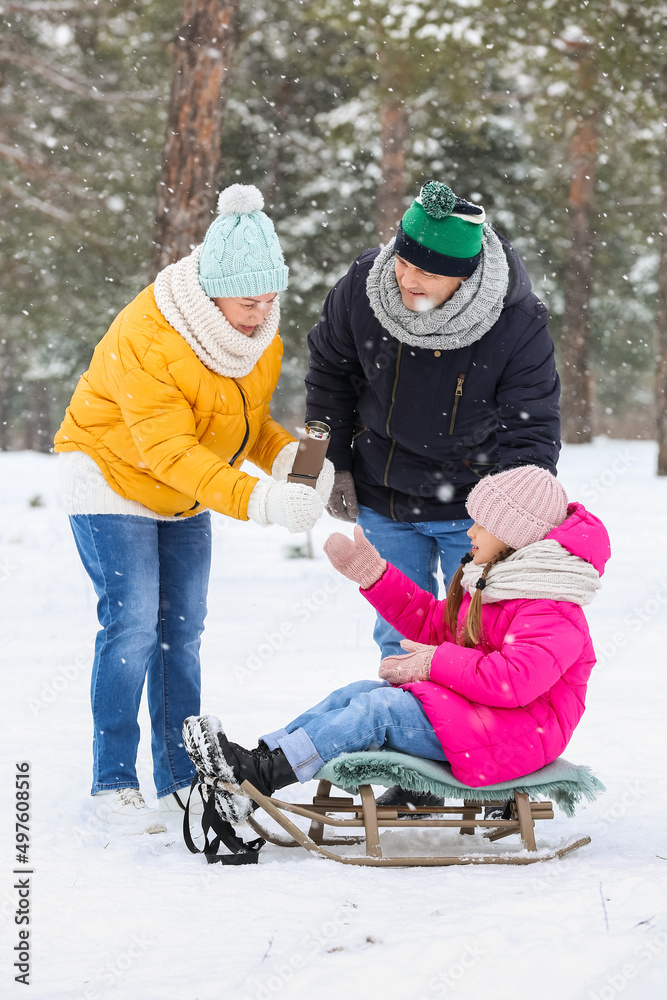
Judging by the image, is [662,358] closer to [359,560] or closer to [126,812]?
[359,560]

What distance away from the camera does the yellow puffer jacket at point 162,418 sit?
116 inches

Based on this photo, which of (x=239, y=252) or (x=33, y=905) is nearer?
(x=33, y=905)

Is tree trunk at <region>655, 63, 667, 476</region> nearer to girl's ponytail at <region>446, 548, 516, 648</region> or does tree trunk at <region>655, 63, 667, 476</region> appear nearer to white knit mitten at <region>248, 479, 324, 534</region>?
girl's ponytail at <region>446, 548, 516, 648</region>

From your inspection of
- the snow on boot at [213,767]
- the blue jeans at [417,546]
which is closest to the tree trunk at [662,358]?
the blue jeans at [417,546]

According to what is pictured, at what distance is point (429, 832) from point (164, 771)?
0.96 meters

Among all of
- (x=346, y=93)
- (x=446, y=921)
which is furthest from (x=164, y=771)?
(x=346, y=93)

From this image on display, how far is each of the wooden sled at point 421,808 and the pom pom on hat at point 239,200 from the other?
1734mm

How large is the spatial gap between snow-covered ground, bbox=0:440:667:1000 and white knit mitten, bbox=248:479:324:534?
1002mm

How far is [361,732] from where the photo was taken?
2.83 meters

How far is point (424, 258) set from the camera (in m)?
3.08

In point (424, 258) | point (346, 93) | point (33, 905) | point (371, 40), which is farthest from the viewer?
point (346, 93)

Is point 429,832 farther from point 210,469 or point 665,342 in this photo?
point 665,342

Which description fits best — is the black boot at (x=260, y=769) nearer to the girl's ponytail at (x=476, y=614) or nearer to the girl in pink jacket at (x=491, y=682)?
the girl in pink jacket at (x=491, y=682)

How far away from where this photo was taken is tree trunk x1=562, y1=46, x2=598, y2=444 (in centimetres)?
1622
